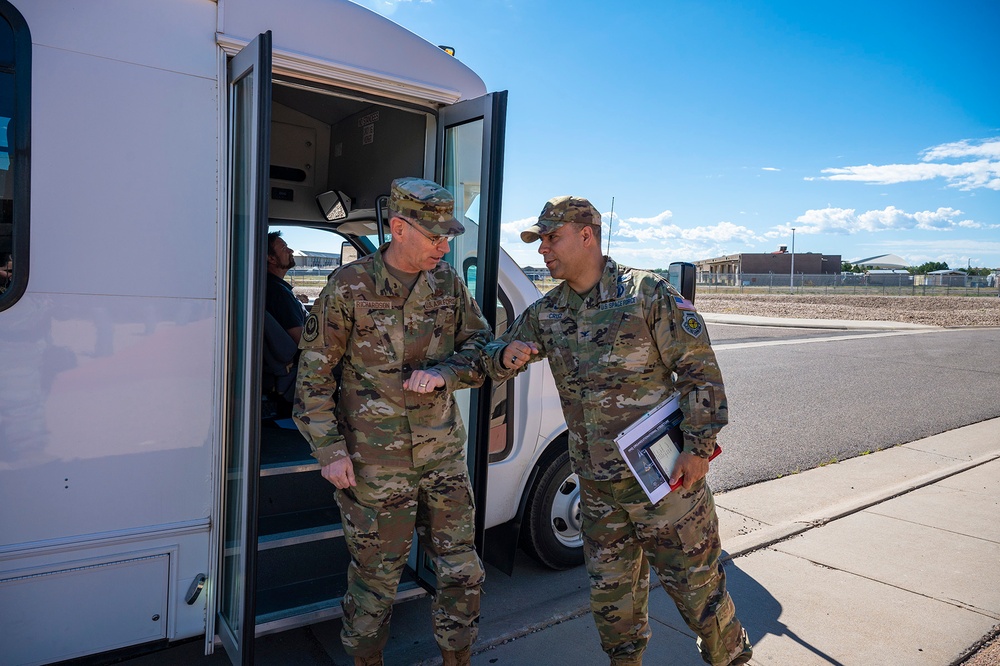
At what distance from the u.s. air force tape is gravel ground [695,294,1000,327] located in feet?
85.7

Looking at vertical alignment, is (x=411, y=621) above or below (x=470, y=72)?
below

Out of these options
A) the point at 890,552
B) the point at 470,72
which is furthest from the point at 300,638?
the point at 890,552

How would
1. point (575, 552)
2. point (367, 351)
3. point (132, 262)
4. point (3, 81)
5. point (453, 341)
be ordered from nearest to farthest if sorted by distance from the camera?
point (3, 81) < point (132, 262) < point (367, 351) < point (453, 341) < point (575, 552)

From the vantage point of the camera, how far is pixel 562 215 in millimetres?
2826

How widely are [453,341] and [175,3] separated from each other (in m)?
1.66

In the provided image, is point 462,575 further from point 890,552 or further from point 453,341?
point 890,552

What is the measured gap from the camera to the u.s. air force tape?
2.78 m

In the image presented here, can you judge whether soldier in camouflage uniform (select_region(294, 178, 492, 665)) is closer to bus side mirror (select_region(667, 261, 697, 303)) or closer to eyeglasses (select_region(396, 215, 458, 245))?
eyeglasses (select_region(396, 215, 458, 245))

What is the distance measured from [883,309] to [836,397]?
79.6 feet

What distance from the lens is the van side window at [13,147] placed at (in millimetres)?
2420

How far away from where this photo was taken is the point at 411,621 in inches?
147

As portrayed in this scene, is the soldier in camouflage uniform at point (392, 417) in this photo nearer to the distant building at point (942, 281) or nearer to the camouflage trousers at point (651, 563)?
the camouflage trousers at point (651, 563)

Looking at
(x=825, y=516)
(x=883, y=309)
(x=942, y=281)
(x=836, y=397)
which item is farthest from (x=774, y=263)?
(x=825, y=516)

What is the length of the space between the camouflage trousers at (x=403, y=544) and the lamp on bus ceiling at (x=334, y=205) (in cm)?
289
